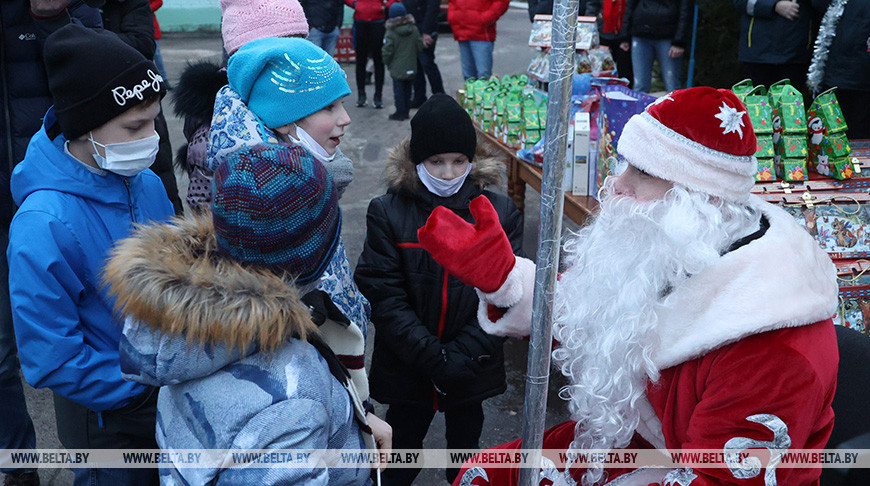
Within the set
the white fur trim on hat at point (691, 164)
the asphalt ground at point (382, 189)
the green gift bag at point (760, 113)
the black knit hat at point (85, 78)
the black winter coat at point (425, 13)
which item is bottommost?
the asphalt ground at point (382, 189)

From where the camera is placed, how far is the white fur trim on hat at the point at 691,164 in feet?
5.24

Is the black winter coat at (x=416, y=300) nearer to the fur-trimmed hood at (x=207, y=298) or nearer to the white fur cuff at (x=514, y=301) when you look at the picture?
the white fur cuff at (x=514, y=301)

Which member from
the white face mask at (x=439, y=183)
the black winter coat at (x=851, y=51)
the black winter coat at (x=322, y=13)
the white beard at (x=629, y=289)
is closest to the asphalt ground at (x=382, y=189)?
the white face mask at (x=439, y=183)

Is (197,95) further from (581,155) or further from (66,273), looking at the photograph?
(581,155)

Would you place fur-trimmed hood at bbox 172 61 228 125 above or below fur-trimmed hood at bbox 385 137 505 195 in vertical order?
above

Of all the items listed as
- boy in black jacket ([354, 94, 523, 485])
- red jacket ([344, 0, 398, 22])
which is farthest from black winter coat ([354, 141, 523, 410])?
red jacket ([344, 0, 398, 22])

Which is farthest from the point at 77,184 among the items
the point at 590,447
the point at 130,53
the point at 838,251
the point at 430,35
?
the point at 430,35

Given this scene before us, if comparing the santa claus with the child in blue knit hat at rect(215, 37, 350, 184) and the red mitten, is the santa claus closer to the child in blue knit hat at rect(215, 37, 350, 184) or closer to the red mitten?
the red mitten

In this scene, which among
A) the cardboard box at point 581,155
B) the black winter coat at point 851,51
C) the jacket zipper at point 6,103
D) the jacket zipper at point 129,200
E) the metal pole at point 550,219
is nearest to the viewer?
the metal pole at point 550,219

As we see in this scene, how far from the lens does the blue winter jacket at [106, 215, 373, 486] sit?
1.29 metres

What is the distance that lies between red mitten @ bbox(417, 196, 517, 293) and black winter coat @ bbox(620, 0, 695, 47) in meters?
5.59

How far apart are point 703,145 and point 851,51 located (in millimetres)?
3388

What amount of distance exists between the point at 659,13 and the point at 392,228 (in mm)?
5067

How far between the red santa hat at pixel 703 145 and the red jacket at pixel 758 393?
1.23 ft
